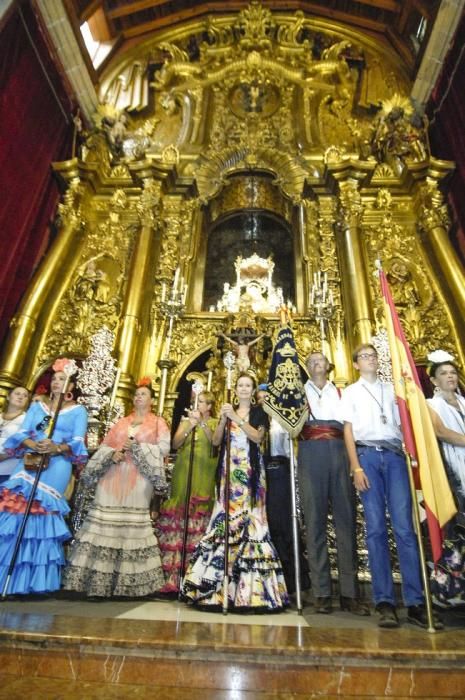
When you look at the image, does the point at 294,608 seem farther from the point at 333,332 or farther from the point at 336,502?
the point at 333,332

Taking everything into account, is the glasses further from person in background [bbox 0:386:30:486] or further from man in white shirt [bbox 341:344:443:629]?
man in white shirt [bbox 341:344:443:629]

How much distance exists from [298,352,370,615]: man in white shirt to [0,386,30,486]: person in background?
2.19 metres

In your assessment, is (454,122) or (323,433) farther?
(454,122)

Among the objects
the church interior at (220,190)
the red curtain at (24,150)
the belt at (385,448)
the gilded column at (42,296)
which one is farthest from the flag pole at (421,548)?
the red curtain at (24,150)

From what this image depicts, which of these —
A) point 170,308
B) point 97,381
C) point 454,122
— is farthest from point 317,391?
point 454,122

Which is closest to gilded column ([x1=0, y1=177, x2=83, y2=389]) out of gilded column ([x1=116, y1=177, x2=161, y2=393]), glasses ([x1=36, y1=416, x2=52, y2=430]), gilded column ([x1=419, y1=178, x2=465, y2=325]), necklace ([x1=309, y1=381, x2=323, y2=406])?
gilded column ([x1=116, y1=177, x2=161, y2=393])

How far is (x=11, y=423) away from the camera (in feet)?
11.7

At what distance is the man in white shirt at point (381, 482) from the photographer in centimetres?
228

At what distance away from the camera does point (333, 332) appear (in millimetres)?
6293

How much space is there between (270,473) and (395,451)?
103 cm

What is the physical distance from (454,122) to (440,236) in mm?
2409

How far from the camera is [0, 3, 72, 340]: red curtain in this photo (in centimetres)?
625

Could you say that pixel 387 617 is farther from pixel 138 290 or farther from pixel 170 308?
pixel 138 290

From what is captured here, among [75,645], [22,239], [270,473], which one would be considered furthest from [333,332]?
[75,645]
